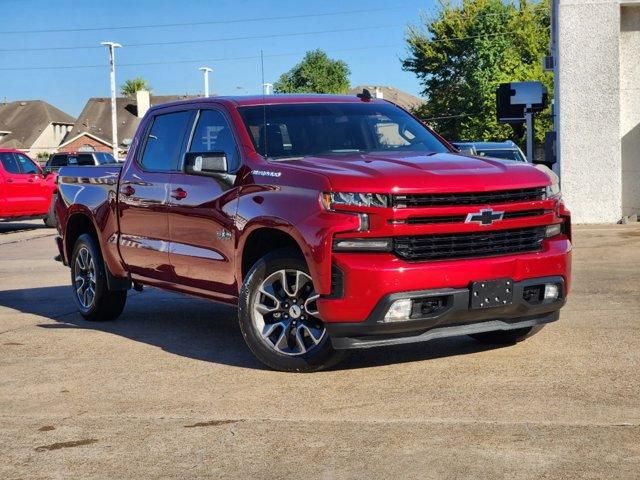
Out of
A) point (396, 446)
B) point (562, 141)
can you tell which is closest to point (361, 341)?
point (396, 446)

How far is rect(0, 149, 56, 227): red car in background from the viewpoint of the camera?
2458 centimetres

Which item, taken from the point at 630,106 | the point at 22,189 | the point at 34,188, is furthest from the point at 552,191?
the point at 34,188

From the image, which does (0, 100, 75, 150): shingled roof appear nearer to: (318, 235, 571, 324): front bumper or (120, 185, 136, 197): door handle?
(120, 185, 136, 197): door handle

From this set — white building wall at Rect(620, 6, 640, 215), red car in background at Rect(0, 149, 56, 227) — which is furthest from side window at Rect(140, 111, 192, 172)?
red car in background at Rect(0, 149, 56, 227)

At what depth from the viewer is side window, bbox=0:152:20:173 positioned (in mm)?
24938

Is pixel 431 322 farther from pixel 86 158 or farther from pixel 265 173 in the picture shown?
pixel 86 158

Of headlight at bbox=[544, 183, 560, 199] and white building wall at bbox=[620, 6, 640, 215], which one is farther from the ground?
white building wall at bbox=[620, 6, 640, 215]

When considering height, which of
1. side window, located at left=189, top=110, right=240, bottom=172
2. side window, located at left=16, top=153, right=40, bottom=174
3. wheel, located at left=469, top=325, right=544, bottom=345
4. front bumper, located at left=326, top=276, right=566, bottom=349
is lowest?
wheel, located at left=469, top=325, right=544, bottom=345

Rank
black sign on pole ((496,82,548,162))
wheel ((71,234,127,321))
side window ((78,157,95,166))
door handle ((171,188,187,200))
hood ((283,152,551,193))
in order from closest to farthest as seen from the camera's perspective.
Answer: hood ((283,152,551,193))
door handle ((171,188,187,200))
wheel ((71,234,127,321))
black sign on pole ((496,82,548,162))
side window ((78,157,95,166))

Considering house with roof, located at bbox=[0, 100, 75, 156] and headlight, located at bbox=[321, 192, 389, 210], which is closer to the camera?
headlight, located at bbox=[321, 192, 389, 210]

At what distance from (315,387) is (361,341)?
39 centimetres

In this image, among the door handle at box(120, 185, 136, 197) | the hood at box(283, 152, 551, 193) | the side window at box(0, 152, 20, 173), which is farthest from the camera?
the side window at box(0, 152, 20, 173)

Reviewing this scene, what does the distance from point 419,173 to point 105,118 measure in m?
101

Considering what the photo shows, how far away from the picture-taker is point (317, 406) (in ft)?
20.4
